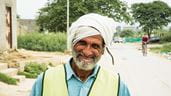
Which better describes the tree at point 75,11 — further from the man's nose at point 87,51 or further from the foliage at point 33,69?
the man's nose at point 87,51

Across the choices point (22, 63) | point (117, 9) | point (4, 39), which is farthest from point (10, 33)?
point (117, 9)

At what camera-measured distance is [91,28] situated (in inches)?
117

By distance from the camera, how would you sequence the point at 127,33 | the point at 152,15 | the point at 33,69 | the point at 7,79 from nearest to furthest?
the point at 7,79
the point at 33,69
the point at 152,15
the point at 127,33

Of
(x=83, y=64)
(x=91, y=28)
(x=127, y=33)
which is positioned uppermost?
(x=91, y=28)

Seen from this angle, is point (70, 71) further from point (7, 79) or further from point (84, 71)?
point (7, 79)

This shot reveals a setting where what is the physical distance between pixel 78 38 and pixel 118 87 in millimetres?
383

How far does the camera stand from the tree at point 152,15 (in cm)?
7519

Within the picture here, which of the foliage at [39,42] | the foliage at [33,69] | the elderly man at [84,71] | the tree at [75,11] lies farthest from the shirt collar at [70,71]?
the tree at [75,11]

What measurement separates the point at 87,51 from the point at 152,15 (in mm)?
73764

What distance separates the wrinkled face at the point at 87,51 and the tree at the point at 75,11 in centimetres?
4151

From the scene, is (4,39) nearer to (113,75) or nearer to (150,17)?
(113,75)

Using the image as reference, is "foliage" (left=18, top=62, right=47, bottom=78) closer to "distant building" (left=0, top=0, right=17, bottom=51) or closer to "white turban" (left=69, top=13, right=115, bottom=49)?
"distant building" (left=0, top=0, right=17, bottom=51)

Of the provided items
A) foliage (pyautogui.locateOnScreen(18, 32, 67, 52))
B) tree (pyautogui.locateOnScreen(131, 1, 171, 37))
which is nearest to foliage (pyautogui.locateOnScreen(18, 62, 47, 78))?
foliage (pyautogui.locateOnScreen(18, 32, 67, 52))

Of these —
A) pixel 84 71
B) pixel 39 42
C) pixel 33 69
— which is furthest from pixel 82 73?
pixel 39 42
